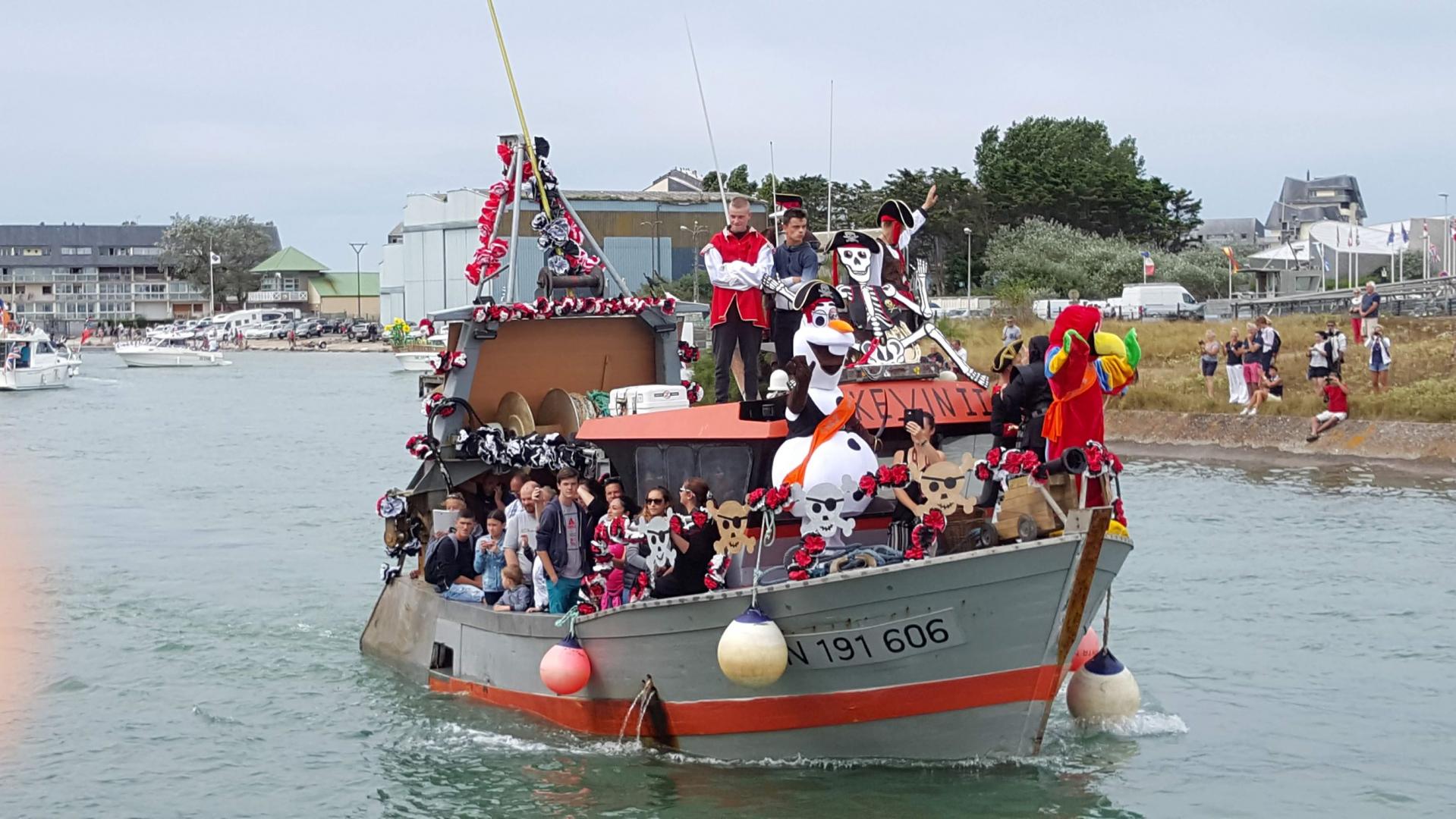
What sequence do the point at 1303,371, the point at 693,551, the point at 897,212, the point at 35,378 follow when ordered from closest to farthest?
1. the point at 693,551
2. the point at 897,212
3. the point at 1303,371
4. the point at 35,378

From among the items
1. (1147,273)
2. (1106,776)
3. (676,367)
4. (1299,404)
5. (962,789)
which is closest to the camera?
(962,789)

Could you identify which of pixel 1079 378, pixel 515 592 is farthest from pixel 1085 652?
pixel 515 592

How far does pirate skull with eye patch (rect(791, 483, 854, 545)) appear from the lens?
1208 cm

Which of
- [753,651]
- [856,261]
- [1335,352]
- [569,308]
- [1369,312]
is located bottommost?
[753,651]

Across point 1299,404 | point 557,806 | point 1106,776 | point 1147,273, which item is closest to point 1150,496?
point 1299,404

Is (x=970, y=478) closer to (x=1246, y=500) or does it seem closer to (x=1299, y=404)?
(x=1246, y=500)

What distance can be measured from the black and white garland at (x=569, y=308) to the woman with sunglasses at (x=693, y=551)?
421 centimetres

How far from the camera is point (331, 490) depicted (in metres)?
37.4

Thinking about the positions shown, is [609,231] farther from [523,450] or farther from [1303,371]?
[523,450]

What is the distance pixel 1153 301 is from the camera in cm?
6575

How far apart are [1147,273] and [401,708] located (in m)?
48.9

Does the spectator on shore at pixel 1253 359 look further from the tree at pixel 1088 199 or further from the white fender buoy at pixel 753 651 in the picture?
the tree at pixel 1088 199

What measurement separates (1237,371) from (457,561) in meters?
24.3

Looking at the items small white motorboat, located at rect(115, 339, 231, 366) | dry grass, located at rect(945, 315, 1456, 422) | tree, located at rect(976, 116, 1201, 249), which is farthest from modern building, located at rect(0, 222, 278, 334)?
dry grass, located at rect(945, 315, 1456, 422)
